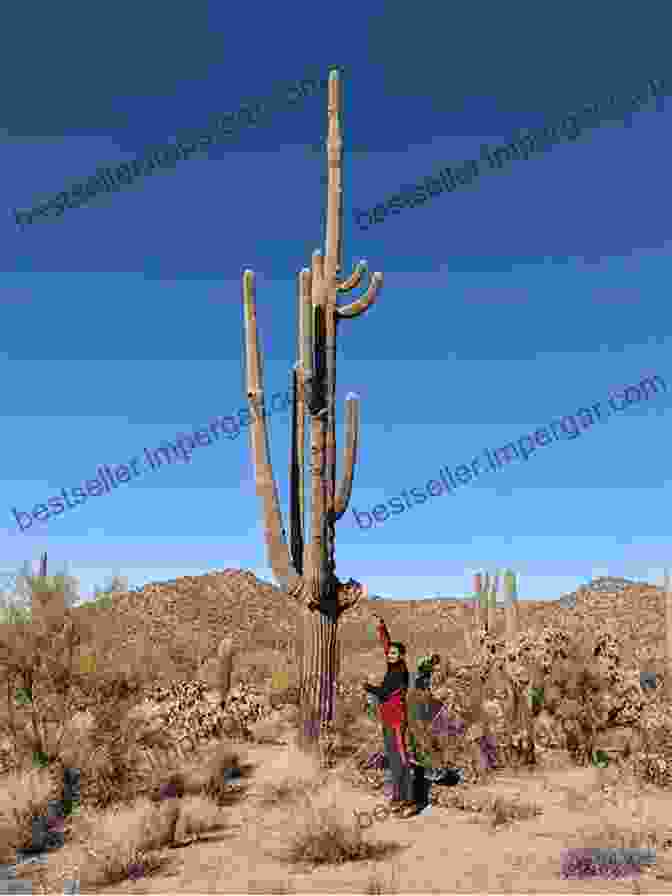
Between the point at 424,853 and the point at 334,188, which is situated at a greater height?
the point at 334,188

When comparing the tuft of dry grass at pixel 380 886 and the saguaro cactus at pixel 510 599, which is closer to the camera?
the tuft of dry grass at pixel 380 886

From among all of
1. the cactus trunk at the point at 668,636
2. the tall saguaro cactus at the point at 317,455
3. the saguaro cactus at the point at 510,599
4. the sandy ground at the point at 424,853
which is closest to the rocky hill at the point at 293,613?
the cactus trunk at the point at 668,636

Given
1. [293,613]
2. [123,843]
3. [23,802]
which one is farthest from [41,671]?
[293,613]

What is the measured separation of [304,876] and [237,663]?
2039 cm

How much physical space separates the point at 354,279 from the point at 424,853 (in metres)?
7.46

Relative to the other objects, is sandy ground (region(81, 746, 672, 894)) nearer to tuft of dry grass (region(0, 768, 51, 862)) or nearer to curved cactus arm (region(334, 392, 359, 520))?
tuft of dry grass (region(0, 768, 51, 862))

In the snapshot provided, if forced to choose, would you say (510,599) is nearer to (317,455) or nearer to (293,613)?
(317,455)

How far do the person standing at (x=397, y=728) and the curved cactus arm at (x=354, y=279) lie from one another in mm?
5234

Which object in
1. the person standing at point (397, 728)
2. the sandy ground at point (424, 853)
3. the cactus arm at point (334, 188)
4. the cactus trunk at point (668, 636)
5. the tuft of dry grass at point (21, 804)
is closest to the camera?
the sandy ground at point (424, 853)

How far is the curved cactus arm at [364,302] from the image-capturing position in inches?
491

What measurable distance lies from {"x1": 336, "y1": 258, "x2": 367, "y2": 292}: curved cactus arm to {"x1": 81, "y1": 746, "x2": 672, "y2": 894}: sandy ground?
20.8ft

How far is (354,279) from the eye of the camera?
12.6 m

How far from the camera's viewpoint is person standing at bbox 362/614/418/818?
9.36 metres

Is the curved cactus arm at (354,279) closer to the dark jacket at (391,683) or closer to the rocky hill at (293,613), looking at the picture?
the dark jacket at (391,683)
